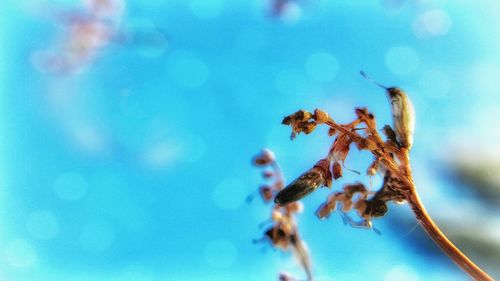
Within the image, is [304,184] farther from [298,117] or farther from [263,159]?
[263,159]

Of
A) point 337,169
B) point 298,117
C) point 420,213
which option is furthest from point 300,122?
point 420,213

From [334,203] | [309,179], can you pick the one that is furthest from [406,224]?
[309,179]

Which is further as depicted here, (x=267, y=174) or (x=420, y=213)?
(x=267, y=174)

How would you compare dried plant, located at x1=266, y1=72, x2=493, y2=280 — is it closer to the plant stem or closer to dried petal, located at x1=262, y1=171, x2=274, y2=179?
the plant stem

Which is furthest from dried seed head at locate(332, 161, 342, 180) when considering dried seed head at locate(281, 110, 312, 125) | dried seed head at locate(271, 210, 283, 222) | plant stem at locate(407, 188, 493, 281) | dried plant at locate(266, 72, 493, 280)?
dried seed head at locate(271, 210, 283, 222)

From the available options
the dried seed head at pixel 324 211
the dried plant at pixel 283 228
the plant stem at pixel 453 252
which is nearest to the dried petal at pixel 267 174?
the dried plant at pixel 283 228

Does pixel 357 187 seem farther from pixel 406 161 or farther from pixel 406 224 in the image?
pixel 406 224
